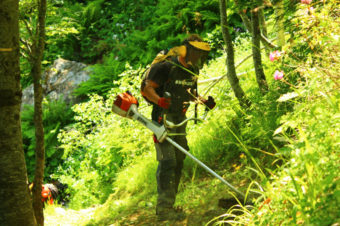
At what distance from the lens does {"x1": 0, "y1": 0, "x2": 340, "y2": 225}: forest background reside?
1946 millimetres

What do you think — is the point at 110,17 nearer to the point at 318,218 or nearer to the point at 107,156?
the point at 107,156

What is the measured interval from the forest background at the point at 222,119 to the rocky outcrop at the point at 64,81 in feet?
1.38

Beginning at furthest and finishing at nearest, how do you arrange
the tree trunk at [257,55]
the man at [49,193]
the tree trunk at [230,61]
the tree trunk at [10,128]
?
1. the man at [49,193]
2. the tree trunk at [230,61]
3. the tree trunk at [257,55]
4. the tree trunk at [10,128]

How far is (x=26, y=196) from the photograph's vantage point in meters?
3.08

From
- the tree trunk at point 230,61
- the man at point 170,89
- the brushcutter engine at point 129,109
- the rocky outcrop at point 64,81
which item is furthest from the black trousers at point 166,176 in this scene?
the rocky outcrop at point 64,81

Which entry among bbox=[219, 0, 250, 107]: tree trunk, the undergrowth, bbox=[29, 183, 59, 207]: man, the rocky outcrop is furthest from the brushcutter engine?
the rocky outcrop

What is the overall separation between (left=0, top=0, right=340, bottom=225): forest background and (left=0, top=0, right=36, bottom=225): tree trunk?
160 cm

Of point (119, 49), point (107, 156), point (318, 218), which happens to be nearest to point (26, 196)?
point (318, 218)

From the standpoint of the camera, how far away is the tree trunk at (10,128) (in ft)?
9.63

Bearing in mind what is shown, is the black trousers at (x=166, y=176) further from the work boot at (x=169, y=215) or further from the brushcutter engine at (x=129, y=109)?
the brushcutter engine at (x=129, y=109)

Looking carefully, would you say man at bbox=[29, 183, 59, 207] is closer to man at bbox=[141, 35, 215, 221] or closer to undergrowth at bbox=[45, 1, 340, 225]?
undergrowth at bbox=[45, 1, 340, 225]

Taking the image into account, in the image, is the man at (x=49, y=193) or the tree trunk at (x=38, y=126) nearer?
the tree trunk at (x=38, y=126)

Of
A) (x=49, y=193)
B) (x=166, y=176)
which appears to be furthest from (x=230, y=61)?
(x=49, y=193)

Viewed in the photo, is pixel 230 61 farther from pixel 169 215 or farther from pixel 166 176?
pixel 169 215
